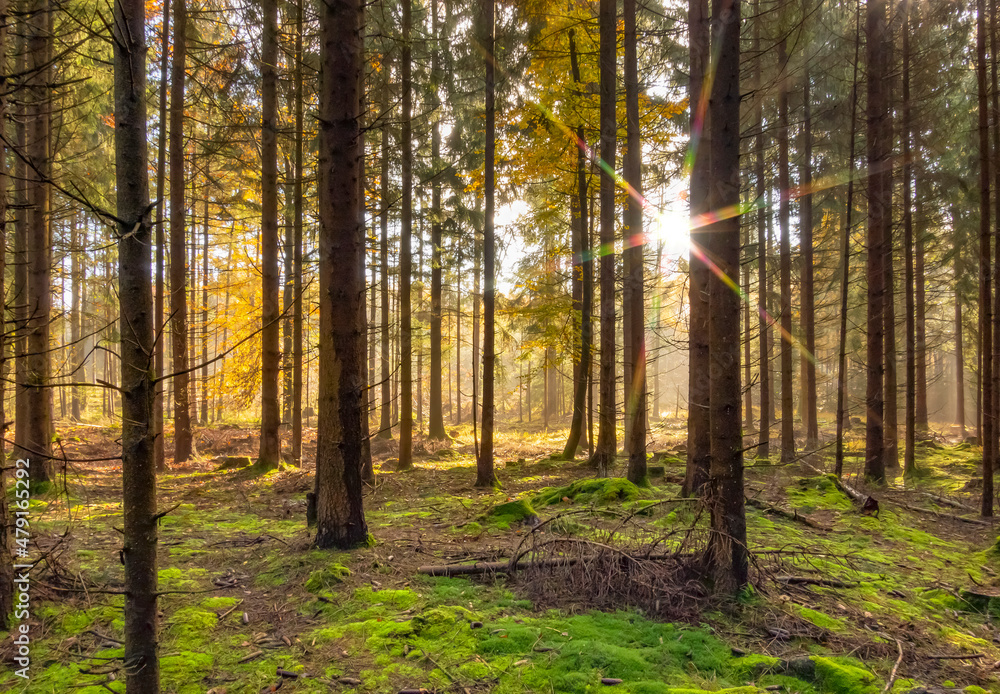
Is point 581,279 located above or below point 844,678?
above

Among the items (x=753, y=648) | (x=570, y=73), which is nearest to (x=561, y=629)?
(x=753, y=648)

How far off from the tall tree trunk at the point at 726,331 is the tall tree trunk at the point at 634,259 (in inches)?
180

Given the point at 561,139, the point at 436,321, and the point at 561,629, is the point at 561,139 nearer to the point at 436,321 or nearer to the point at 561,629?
the point at 436,321

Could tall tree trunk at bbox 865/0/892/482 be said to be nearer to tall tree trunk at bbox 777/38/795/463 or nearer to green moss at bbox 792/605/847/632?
tall tree trunk at bbox 777/38/795/463

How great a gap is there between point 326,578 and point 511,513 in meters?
3.00

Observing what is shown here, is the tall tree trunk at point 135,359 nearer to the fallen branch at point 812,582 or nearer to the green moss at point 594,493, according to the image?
the fallen branch at point 812,582

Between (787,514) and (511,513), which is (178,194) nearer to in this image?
(511,513)

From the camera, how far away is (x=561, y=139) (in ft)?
42.0

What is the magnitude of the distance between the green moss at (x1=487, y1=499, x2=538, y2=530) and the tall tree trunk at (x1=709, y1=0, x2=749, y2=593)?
3.02 m

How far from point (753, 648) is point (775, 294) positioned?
666 inches

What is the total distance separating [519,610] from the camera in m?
4.45

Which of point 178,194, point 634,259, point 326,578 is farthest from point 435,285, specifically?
point 326,578

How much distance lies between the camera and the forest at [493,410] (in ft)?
11.5

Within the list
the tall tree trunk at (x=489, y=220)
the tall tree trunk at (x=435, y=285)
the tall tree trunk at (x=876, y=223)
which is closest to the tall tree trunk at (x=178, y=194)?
the tall tree trunk at (x=489, y=220)
